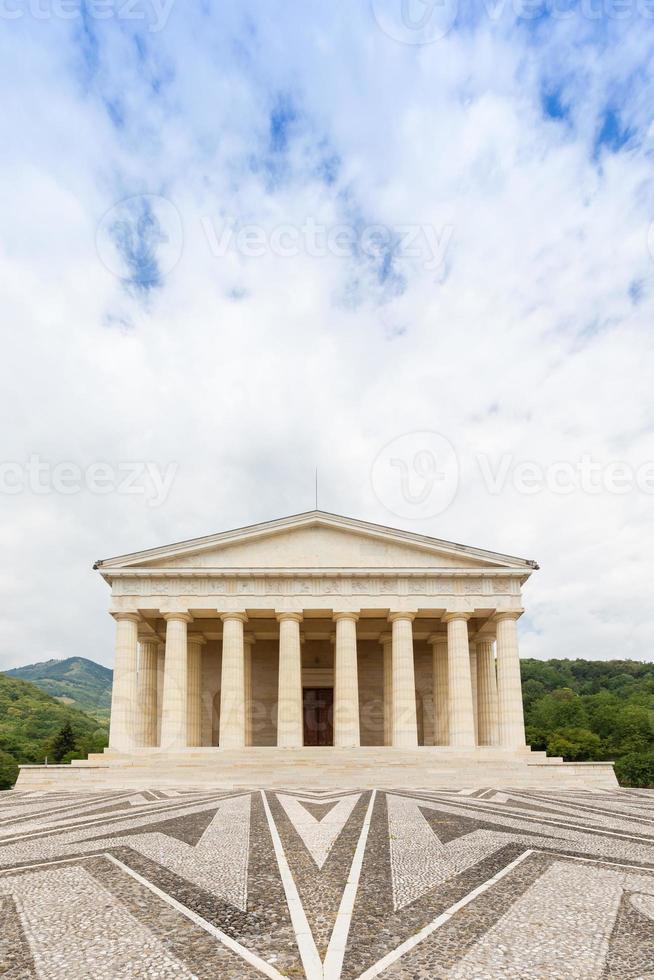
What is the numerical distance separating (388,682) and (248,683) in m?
9.77

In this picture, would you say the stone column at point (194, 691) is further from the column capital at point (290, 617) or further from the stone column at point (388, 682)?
the stone column at point (388, 682)

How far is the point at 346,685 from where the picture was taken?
42.4 meters

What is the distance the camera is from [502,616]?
1715 inches

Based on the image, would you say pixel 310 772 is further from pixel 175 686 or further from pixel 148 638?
pixel 148 638

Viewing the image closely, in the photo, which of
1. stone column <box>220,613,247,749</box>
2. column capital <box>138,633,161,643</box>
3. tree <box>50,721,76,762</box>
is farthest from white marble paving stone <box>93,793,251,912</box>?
tree <box>50,721,76,762</box>

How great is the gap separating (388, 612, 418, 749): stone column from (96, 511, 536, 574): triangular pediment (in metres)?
3.72

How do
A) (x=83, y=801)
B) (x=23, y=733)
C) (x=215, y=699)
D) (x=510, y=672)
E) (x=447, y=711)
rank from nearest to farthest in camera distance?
(x=83, y=801), (x=510, y=672), (x=447, y=711), (x=215, y=699), (x=23, y=733)

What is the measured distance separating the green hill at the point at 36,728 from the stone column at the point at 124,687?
81.1ft

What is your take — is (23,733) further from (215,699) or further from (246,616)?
(246,616)

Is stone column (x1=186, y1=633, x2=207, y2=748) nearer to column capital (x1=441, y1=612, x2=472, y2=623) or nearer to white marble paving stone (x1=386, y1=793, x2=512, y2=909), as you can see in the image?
column capital (x1=441, y1=612, x2=472, y2=623)

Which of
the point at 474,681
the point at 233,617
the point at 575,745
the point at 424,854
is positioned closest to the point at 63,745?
the point at 233,617

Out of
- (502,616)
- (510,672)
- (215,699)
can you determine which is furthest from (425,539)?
(215,699)

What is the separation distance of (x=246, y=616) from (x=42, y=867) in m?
33.5

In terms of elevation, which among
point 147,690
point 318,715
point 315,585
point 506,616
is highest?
point 315,585
